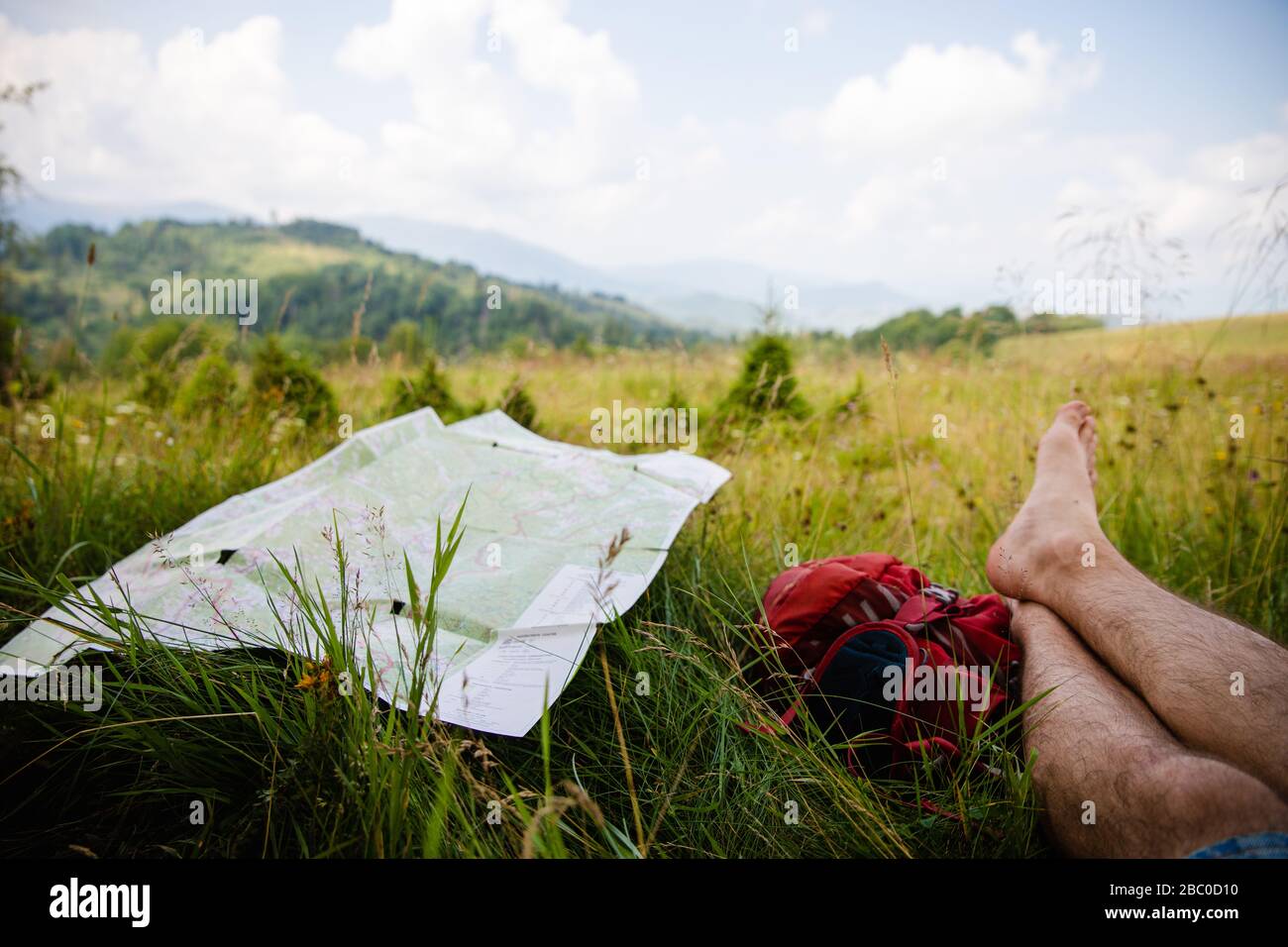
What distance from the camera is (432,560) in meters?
1.75

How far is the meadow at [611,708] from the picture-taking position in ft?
3.19

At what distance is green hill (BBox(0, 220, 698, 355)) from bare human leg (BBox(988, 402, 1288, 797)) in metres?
3.49

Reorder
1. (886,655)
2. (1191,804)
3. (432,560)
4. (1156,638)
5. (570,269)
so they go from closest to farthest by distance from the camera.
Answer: (1191,804) → (1156,638) → (886,655) → (432,560) → (570,269)

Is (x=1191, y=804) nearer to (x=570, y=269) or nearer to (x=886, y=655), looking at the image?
(x=886, y=655)

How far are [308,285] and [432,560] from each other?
3143cm

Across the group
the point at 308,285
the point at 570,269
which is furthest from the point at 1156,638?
the point at 570,269

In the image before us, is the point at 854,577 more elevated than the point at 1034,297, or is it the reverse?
the point at 1034,297

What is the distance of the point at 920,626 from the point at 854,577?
165mm

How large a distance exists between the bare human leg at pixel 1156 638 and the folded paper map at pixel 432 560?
33.5 inches

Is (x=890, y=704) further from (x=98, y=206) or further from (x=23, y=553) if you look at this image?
(x=98, y=206)

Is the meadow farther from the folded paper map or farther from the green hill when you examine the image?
the green hill

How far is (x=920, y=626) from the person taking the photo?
1378 millimetres

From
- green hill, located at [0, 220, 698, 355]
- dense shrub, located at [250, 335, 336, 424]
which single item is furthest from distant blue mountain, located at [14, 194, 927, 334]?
dense shrub, located at [250, 335, 336, 424]
